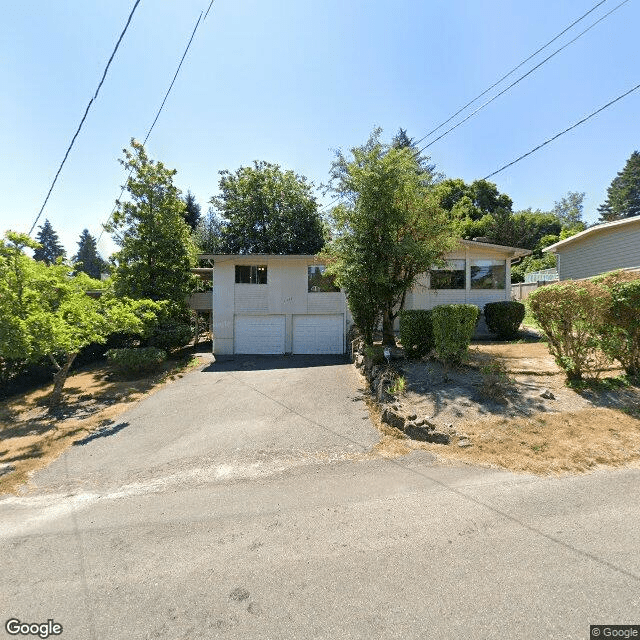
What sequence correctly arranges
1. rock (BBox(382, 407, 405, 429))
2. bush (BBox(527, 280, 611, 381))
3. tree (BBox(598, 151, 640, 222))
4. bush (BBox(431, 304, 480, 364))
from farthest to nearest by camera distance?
tree (BBox(598, 151, 640, 222)) → bush (BBox(431, 304, 480, 364)) → bush (BBox(527, 280, 611, 381)) → rock (BBox(382, 407, 405, 429))

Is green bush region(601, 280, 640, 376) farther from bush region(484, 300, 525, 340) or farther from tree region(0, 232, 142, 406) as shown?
tree region(0, 232, 142, 406)

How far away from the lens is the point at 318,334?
15312mm

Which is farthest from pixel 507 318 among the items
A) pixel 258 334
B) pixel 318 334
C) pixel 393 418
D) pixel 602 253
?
pixel 258 334

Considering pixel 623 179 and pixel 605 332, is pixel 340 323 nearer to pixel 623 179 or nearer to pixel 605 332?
pixel 605 332

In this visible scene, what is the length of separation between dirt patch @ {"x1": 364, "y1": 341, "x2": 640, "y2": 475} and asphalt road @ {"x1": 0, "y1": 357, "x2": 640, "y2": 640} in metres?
0.40

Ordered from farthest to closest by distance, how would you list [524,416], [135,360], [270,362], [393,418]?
[270,362]
[135,360]
[393,418]
[524,416]

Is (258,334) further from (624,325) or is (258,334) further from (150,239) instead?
(624,325)

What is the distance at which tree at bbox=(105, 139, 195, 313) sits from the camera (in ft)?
49.2

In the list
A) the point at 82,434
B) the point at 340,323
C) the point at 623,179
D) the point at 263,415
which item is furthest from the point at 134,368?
the point at 623,179

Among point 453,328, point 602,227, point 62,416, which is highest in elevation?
point 602,227

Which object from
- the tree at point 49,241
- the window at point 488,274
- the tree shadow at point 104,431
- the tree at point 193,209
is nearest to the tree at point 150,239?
the tree shadow at point 104,431

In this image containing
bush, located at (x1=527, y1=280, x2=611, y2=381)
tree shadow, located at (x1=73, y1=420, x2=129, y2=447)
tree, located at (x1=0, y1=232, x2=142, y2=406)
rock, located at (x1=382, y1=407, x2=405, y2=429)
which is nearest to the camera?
rock, located at (x1=382, y1=407, x2=405, y2=429)

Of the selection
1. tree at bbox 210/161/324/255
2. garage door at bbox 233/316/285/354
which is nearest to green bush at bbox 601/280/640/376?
garage door at bbox 233/316/285/354

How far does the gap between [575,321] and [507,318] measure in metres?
7.50
